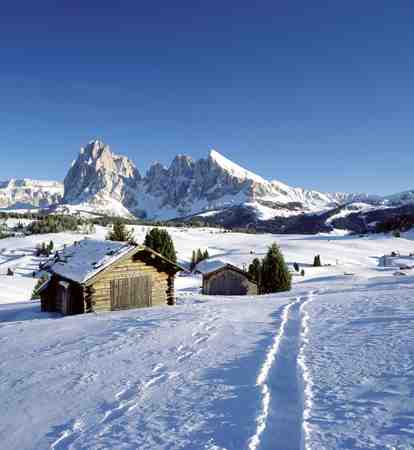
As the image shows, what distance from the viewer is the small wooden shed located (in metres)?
44.4

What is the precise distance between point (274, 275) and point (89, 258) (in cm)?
2431

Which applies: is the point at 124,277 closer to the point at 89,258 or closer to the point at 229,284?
the point at 89,258

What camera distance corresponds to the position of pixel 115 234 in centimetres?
5584

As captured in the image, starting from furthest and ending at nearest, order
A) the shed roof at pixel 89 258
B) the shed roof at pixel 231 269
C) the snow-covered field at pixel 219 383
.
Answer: the shed roof at pixel 231 269 < the shed roof at pixel 89 258 < the snow-covered field at pixel 219 383

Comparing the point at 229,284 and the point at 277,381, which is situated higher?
the point at 277,381

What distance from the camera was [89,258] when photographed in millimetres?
24719

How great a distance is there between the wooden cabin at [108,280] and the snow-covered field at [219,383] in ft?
25.7

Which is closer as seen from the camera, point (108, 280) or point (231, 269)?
point (108, 280)

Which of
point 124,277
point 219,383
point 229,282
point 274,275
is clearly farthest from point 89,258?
point 274,275

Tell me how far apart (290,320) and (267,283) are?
1194 inches

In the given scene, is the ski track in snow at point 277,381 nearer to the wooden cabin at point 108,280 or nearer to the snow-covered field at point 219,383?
the snow-covered field at point 219,383

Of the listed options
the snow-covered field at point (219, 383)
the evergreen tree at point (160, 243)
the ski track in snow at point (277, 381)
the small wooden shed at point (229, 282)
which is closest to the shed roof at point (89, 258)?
the snow-covered field at point (219, 383)

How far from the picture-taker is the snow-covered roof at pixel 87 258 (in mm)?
22578

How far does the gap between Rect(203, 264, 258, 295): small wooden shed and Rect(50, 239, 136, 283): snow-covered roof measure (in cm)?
1985
